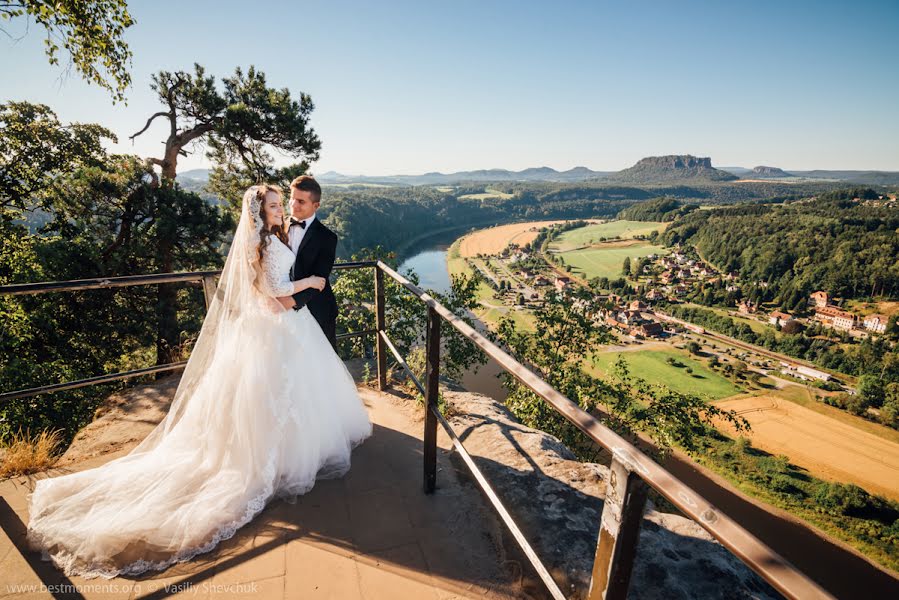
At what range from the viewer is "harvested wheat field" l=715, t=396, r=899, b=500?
25.5 m

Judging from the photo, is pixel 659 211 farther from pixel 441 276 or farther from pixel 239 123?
pixel 239 123

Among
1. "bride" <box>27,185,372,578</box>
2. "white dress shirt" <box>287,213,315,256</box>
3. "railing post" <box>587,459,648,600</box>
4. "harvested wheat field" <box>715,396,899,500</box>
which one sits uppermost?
"white dress shirt" <box>287,213,315,256</box>

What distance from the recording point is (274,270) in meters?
2.63

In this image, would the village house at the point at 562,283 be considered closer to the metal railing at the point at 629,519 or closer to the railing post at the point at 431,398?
the railing post at the point at 431,398

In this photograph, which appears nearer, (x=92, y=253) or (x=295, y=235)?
(x=295, y=235)

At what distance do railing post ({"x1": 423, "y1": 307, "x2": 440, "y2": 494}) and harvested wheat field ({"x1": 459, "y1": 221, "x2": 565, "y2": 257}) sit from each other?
81.2 meters

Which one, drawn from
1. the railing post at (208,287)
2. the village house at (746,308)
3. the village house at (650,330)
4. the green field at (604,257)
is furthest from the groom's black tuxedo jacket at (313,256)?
the green field at (604,257)

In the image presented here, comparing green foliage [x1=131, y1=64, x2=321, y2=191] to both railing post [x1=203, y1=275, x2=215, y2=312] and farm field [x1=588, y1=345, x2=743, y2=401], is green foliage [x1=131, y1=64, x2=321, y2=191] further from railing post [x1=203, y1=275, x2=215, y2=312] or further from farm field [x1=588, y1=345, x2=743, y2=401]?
farm field [x1=588, y1=345, x2=743, y2=401]

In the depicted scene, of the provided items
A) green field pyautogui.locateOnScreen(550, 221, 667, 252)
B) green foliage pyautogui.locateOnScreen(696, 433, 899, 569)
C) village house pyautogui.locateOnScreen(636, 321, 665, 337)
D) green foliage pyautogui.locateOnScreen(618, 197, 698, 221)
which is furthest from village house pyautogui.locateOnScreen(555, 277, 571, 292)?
green foliage pyautogui.locateOnScreen(618, 197, 698, 221)

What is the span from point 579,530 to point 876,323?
74.8 m

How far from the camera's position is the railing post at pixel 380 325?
12.1 feet

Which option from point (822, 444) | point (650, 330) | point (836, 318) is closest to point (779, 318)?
point (836, 318)

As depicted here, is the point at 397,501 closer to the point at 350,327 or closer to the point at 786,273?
the point at 350,327

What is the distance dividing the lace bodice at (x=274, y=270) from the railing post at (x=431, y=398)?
3.45 ft
